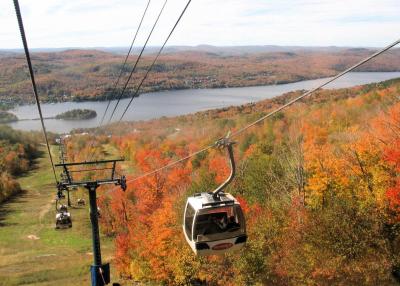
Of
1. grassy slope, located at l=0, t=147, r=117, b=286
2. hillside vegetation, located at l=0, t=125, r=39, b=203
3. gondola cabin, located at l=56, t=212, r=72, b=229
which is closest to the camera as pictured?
gondola cabin, located at l=56, t=212, r=72, b=229

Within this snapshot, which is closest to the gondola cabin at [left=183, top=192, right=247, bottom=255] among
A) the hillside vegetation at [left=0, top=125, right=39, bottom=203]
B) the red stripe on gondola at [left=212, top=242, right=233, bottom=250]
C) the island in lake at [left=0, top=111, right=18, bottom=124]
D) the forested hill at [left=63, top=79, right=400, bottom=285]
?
the red stripe on gondola at [left=212, top=242, right=233, bottom=250]

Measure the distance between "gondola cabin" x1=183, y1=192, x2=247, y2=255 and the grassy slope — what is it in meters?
48.2

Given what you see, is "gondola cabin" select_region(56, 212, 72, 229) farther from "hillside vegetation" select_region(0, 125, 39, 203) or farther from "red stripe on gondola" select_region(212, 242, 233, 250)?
"hillside vegetation" select_region(0, 125, 39, 203)

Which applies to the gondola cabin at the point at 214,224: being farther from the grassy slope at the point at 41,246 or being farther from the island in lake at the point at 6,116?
the island in lake at the point at 6,116

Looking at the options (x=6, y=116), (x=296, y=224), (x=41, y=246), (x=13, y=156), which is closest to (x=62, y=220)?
(x=296, y=224)

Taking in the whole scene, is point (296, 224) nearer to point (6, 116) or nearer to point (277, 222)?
point (277, 222)

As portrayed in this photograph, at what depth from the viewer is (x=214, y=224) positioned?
52.5ft

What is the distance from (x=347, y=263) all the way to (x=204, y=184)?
23.8 metres

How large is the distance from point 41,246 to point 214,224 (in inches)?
2753

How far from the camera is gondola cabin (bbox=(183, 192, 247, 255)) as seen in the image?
15.1 m

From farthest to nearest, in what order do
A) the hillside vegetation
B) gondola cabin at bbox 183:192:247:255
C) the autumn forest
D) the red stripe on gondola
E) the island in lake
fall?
the island in lake, the hillside vegetation, the autumn forest, the red stripe on gondola, gondola cabin at bbox 183:192:247:255

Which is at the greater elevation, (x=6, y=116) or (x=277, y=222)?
(x=6, y=116)

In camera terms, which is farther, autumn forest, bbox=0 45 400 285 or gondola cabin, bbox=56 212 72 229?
gondola cabin, bbox=56 212 72 229

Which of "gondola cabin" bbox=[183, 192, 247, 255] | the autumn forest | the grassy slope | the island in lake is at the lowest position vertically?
the grassy slope
